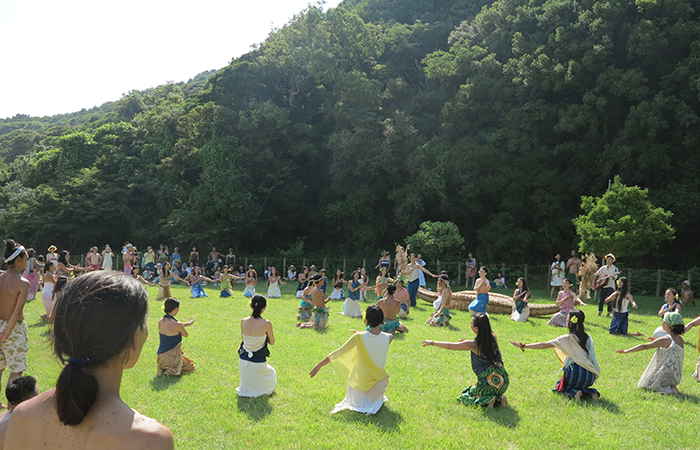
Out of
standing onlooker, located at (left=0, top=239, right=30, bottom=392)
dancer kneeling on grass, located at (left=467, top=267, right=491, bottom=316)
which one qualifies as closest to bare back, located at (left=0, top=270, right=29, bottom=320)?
standing onlooker, located at (left=0, top=239, right=30, bottom=392)

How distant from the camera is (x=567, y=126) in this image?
24.1m

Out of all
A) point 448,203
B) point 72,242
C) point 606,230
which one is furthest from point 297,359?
point 72,242

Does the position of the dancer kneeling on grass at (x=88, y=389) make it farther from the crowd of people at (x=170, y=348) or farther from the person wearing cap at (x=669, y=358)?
the person wearing cap at (x=669, y=358)

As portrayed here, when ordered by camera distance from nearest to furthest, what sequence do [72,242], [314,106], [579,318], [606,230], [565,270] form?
1. [579,318]
2. [606,230]
3. [565,270]
4. [314,106]
5. [72,242]

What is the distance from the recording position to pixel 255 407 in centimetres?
616

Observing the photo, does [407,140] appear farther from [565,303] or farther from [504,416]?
[504,416]

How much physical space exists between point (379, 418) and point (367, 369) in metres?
0.60

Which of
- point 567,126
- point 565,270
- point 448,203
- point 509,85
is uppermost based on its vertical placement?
point 509,85

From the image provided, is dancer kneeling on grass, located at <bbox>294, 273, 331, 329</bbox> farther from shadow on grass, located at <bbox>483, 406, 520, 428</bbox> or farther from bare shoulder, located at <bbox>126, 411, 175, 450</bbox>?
bare shoulder, located at <bbox>126, 411, 175, 450</bbox>

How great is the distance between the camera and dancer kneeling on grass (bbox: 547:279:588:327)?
12.3m

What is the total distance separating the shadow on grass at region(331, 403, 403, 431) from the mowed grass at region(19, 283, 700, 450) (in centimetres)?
1

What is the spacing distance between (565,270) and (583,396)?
1582cm

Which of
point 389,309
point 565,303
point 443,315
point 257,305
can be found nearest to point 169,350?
point 257,305

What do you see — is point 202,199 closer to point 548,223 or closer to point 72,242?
point 72,242
